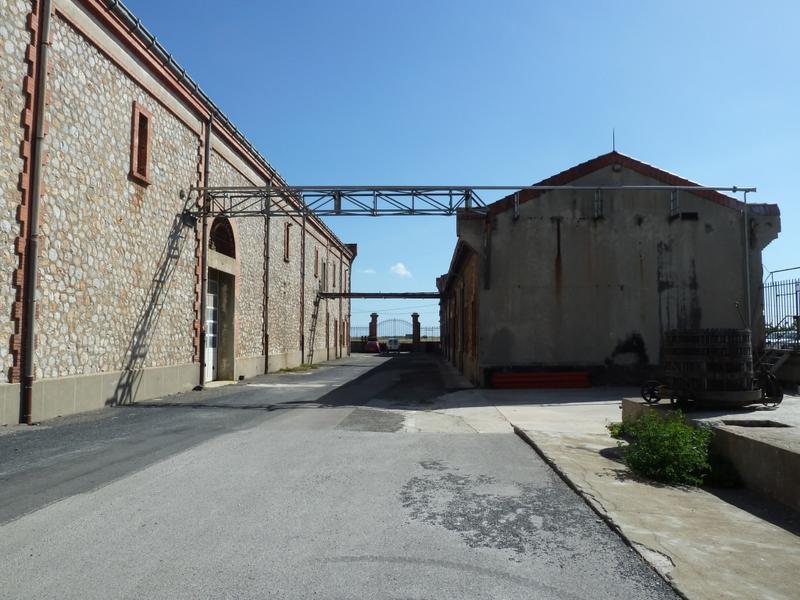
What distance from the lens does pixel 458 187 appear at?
17.5 metres

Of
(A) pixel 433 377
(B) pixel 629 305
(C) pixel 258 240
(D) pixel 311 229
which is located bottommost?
(A) pixel 433 377

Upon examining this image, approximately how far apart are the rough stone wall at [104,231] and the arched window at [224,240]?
3.95 meters

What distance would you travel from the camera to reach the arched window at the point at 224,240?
21.0 m

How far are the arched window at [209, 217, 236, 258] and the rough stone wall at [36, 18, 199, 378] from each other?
12.9 ft

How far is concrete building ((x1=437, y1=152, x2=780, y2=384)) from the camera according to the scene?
1805 centimetres

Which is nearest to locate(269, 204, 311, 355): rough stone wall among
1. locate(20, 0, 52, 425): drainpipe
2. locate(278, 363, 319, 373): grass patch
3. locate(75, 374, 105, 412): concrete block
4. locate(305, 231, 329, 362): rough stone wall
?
locate(278, 363, 319, 373): grass patch

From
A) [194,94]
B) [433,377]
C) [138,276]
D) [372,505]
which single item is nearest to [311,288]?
[433,377]

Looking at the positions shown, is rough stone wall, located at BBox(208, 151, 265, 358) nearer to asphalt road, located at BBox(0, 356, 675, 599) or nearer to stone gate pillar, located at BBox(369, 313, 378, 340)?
asphalt road, located at BBox(0, 356, 675, 599)

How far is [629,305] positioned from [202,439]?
13415mm

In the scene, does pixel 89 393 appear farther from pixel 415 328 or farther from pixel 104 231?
pixel 415 328

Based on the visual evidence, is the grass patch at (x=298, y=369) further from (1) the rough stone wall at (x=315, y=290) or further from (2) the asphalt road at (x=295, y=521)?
(2) the asphalt road at (x=295, y=521)

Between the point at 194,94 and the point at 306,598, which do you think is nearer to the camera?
the point at 306,598

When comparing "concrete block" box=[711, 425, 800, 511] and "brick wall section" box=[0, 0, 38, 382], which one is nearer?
"concrete block" box=[711, 425, 800, 511]

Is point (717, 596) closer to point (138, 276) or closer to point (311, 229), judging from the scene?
point (138, 276)
